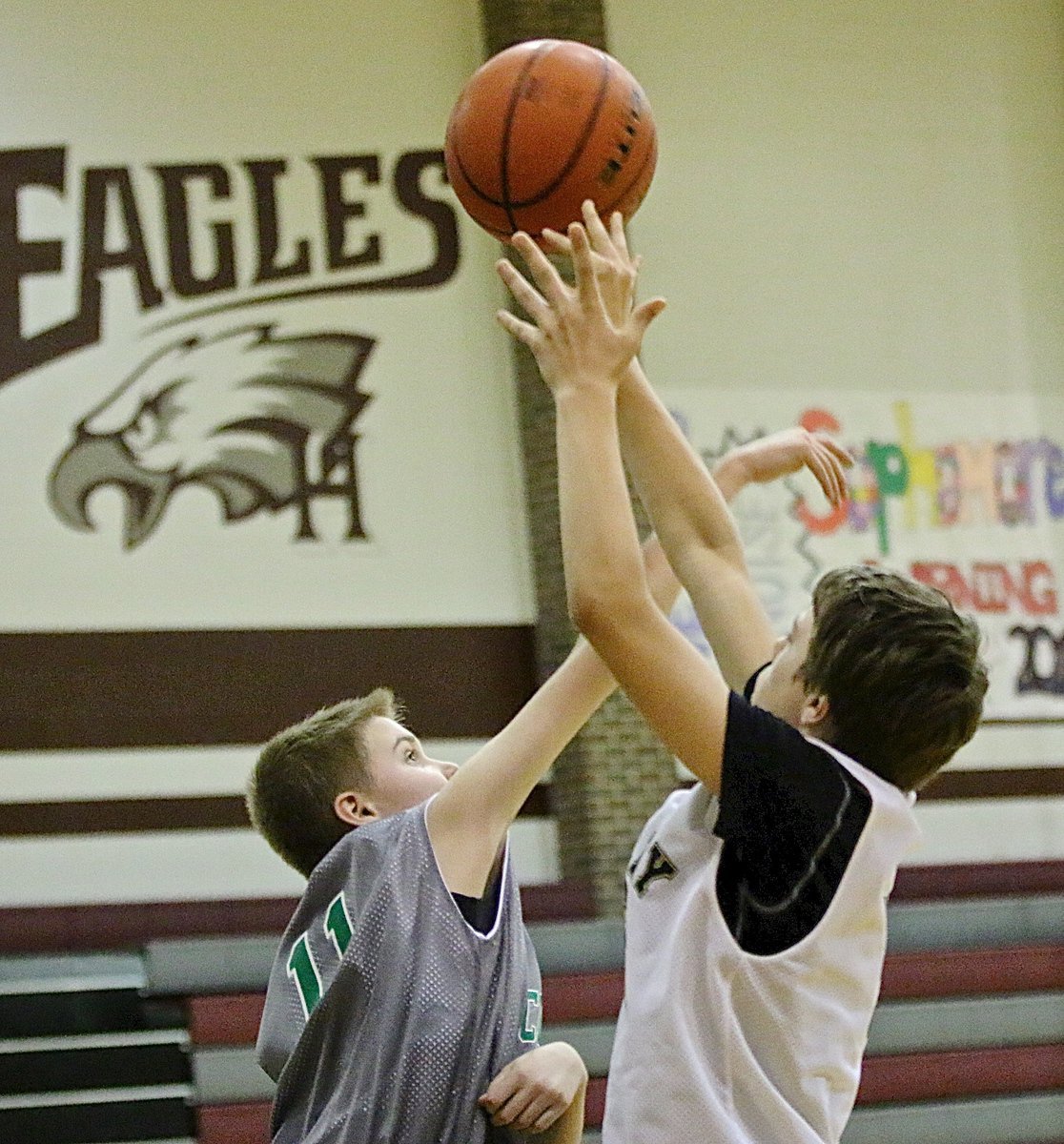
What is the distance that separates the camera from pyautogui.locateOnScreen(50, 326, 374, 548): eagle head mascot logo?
855 centimetres

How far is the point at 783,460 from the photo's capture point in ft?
9.50

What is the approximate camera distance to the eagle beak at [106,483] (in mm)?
8438

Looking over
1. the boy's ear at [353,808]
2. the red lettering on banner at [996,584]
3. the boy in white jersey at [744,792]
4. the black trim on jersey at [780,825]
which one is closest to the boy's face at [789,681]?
the boy in white jersey at [744,792]

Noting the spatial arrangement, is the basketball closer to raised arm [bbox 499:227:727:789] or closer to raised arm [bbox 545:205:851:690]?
raised arm [bbox 545:205:851:690]

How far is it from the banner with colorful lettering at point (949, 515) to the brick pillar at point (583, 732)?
1.04m

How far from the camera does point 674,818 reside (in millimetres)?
2359

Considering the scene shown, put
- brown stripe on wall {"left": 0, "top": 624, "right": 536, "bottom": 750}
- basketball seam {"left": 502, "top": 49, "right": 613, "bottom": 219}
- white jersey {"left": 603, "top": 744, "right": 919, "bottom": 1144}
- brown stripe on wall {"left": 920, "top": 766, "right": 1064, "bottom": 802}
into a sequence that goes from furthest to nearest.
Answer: brown stripe on wall {"left": 920, "top": 766, "right": 1064, "bottom": 802} < brown stripe on wall {"left": 0, "top": 624, "right": 536, "bottom": 750} < basketball seam {"left": 502, "top": 49, "right": 613, "bottom": 219} < white jersey {"left": 603, "top": 744, "right": 919, "bottom": 1144}

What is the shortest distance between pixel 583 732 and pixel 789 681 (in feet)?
20.2

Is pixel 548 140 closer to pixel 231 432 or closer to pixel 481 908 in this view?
pixel 481 908

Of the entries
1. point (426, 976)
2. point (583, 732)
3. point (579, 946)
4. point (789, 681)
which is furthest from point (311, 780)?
point (583, 732)

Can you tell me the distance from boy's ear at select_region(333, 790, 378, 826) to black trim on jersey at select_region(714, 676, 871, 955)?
640 mm

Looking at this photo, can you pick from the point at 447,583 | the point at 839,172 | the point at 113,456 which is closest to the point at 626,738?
the point at 447,583

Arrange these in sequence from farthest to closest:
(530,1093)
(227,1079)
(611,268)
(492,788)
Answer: (227,1079)
(492,788)
(530,1093)
(611,268)

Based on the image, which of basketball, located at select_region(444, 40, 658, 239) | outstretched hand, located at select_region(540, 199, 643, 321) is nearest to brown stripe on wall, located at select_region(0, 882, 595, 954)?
basketball, located at select_region(444, 40, 658, 239)
